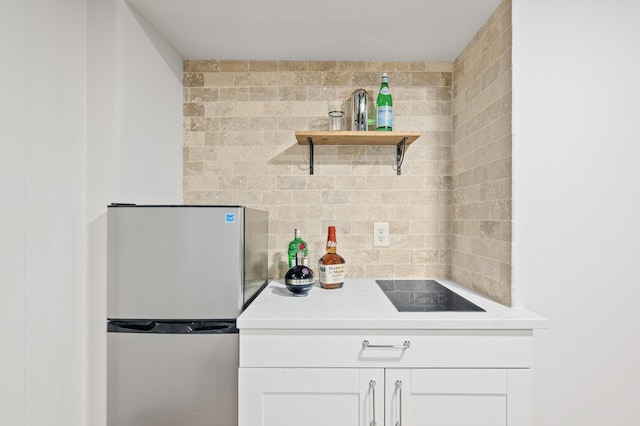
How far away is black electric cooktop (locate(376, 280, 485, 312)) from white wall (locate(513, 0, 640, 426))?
238mm

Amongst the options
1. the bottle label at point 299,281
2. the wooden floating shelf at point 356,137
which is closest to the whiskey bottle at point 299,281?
the bottle label at point 299,281

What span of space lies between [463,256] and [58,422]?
1.89m

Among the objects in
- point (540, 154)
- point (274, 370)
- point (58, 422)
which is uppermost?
point (540, 154)

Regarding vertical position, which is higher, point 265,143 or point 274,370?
point 265,143

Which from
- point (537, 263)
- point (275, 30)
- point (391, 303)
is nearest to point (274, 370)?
point (391, 303)

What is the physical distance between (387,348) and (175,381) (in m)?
0.81

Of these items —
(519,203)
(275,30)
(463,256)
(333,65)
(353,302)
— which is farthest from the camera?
(333,65)

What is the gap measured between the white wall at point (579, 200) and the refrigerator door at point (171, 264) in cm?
118

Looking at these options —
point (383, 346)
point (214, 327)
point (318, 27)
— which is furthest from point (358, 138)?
point (214, 327)

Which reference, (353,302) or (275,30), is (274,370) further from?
(275,30)

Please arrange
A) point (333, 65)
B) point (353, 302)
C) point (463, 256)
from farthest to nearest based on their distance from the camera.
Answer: point (333, 65) → point (463, 256) → point (353, 302)

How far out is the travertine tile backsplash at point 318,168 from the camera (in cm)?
193

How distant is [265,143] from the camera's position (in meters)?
1.94

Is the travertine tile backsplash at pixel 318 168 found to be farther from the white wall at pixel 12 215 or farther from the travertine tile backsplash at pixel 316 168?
the white wall at pixel 12 215
